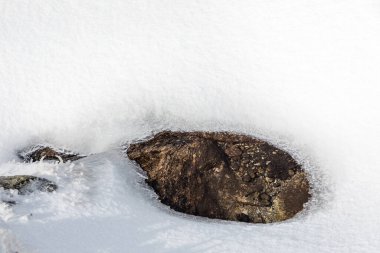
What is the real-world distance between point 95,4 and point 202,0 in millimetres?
3274

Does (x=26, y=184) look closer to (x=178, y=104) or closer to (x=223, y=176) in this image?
(x=223, y=176)

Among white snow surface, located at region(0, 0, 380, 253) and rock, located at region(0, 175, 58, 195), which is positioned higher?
white snow surface, located at region(0, 0, 380, 253)

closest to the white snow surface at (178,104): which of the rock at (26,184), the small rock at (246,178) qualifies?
the rock at (26,184)

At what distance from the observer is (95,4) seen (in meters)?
13.5

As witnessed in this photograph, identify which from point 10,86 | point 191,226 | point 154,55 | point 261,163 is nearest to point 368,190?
point 261,163

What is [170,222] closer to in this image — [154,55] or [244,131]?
[244,131]

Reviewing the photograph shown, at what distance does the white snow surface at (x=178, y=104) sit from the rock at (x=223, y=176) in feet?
1.11

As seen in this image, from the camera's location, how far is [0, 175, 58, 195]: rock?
7.79m

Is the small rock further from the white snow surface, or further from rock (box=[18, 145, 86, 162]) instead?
rock (box=[18, 145, 86, 162])

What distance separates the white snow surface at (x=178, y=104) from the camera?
298 inches

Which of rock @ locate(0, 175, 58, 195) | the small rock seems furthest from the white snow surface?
the small rock

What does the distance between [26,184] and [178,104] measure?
4.39m

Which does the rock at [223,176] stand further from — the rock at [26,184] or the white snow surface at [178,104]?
the rock at [26,184]

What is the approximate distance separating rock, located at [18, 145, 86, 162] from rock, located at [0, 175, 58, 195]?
71.0 inches
